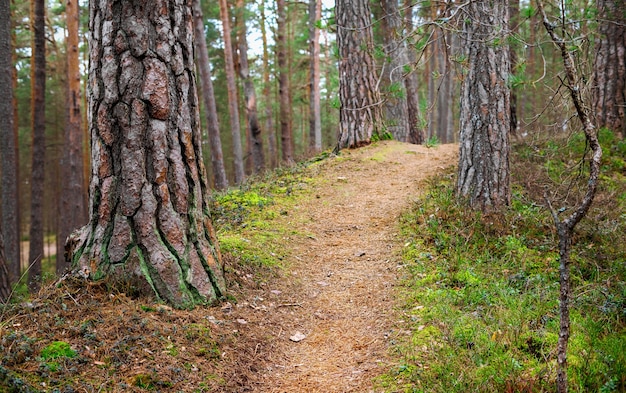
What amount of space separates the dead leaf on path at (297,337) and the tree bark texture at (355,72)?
21.8 ft

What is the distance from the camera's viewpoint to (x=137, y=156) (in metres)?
4.03

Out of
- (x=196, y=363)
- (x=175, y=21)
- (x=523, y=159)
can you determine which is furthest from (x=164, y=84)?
(x=523, y=159)

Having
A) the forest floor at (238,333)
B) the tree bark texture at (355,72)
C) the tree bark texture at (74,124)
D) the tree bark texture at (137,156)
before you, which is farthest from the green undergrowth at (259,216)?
the tree bark texture at (74,124)

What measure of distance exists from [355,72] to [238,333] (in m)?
7.64

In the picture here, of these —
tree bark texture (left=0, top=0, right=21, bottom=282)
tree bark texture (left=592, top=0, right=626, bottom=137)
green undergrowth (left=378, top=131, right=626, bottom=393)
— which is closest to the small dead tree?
green undergrowth (left=378, top=131, right=626, bottom=393)

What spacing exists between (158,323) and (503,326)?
2.85 m

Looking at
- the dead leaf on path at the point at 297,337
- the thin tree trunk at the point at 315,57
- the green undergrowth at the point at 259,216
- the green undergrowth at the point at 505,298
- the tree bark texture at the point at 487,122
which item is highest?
the thin tree trunk at the point at 315,57

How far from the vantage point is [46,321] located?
3.44 m

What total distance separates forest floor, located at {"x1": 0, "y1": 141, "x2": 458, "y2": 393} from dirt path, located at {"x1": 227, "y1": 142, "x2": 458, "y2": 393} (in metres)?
0.01

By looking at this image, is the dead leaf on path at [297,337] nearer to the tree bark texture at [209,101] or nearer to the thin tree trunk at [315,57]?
the tree bark texture at [209,101]

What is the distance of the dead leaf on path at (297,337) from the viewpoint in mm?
4364

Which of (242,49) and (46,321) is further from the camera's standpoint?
(242,49)

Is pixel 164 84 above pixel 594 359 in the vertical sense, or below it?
above

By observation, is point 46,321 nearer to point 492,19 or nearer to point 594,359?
point 594,359
